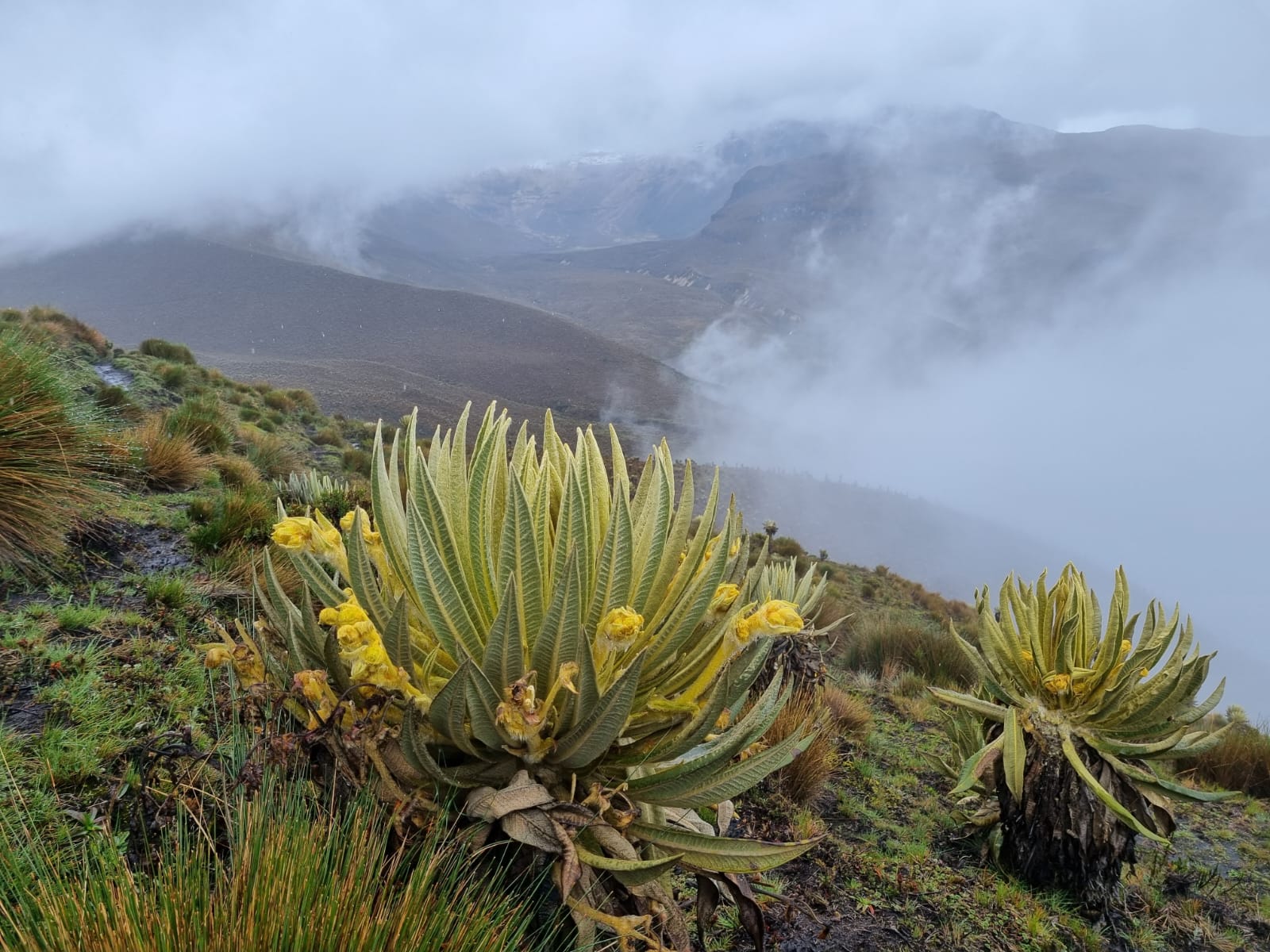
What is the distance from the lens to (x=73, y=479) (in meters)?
3.51

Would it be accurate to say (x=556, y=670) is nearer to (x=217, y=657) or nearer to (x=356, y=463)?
(x=217, y=657)

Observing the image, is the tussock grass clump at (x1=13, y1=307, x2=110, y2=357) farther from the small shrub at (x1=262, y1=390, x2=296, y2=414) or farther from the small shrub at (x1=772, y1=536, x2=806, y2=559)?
the small shrub at (x1=772, y1=536, x2=806, y2=559)

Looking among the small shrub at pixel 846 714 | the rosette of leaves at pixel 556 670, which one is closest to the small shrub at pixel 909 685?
the small shrub at pixel 846 714

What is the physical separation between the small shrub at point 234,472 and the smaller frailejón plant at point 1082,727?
5793 mm

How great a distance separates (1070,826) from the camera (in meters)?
3.10

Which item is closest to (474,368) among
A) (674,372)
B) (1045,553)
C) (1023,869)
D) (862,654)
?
(674,372)

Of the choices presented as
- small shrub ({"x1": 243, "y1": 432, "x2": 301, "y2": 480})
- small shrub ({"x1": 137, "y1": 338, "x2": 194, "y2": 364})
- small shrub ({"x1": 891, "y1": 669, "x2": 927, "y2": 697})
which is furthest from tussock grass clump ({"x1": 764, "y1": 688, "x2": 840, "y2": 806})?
small shrub ({"x1": 137, "y1": 338, "x2": 194, "y2": 364})

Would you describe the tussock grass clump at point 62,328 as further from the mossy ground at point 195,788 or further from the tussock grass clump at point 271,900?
the tussock grass clump at point 271,900

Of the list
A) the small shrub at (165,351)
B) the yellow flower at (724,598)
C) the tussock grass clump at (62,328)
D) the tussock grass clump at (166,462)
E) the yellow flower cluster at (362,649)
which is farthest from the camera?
the small shrub at (165,351)

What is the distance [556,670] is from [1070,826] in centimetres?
306

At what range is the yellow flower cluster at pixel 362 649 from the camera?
3.82 ft

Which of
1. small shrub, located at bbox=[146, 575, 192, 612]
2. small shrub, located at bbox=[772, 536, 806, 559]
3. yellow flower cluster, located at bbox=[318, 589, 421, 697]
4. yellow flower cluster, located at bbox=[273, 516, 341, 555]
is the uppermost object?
yellow flower cluster, located at bbox=[273, 516, 341, 555]

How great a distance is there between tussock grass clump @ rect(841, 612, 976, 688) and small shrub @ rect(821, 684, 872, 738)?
95.8 inches

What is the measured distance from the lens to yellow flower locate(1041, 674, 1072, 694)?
305 centimetres
